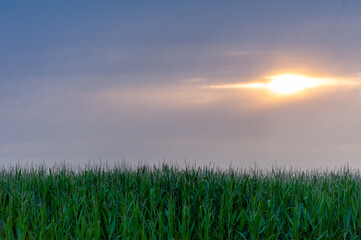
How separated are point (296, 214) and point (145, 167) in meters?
3.57

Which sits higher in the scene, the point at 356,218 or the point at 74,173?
the point at 74,173

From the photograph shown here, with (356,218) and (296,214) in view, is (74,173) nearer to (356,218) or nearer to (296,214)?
(296,214)

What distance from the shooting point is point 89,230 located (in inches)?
188

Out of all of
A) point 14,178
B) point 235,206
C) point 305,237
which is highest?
point 14,178

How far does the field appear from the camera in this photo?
5043 mm

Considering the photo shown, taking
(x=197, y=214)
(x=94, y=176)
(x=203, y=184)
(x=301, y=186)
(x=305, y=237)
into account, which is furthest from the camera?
(x=94, y=176)

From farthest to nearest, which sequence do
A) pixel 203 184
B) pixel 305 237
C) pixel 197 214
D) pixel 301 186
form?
pixel 301 186 < pixel 203 184 < pixel 197 214 < pixel 305 237

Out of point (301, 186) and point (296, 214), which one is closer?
point (296, 214)

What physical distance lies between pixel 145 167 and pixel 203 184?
2.08 m

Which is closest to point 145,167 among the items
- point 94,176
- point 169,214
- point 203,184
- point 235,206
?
point 94,176

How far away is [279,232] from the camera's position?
521 centimetres

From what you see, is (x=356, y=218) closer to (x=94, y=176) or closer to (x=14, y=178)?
(x=94, y=176)

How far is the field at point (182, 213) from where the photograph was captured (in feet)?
16.5

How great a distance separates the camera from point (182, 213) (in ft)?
17.2
